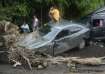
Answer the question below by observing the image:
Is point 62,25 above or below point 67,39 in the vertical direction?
above

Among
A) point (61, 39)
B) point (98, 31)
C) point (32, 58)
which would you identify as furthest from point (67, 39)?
point (32, 58)

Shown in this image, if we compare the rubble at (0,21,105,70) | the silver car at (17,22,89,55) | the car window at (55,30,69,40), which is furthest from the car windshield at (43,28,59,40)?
the rubble at (0,21,105,70)

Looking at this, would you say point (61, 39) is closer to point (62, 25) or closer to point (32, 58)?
point (62, 25)

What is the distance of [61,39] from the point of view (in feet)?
41.8

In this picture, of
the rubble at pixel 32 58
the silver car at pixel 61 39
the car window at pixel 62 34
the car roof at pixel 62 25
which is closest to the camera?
the rubble at pixel 32 58

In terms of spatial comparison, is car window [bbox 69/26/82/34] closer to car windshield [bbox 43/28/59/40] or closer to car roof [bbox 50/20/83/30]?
car roof [bbox 50/20/83/30]

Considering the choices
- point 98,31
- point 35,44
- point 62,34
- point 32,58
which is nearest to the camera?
point 32,58

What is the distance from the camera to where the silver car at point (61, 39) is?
41.0 feet

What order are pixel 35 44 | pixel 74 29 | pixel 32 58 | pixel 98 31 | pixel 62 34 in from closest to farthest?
pixel 32 58, pixel 35 44, pixel 62 34, pixel 74 29, pixel 98 31

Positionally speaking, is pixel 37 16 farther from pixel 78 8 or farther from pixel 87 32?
pixel 87 32

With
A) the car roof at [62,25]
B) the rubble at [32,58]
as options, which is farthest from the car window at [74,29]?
the rubble at [32,58]

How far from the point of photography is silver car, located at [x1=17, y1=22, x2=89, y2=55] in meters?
12.5

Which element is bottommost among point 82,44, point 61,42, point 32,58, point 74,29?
point 32,58

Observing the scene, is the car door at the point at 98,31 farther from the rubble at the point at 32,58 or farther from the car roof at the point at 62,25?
the rubble at the point at 32,58
